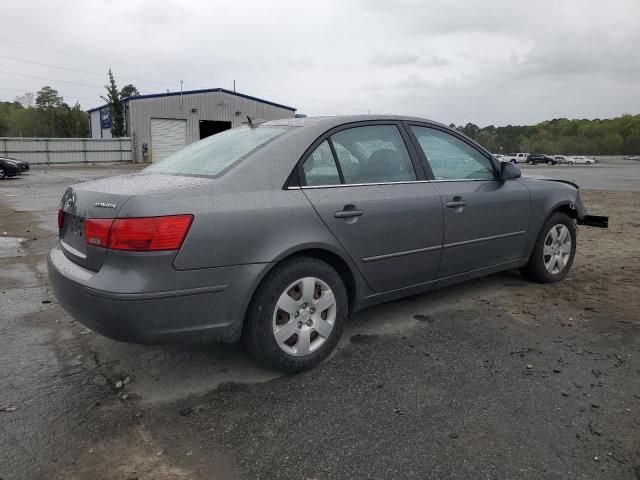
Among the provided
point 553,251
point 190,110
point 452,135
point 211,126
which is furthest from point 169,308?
point 211,126

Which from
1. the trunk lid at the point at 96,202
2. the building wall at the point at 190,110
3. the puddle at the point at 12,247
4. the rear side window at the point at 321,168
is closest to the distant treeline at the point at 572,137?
the building wall at the point at 190,110

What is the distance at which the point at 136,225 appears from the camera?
8.62 feet

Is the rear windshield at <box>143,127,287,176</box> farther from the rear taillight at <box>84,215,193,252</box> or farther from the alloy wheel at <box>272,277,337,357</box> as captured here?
the alloy wheel at <box>272,277,337,357</box>

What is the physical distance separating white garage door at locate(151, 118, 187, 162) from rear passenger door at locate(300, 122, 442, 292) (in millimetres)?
36968

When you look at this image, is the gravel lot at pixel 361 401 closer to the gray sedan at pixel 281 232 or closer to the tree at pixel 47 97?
Answer: the gray sedan at pixel 281 232

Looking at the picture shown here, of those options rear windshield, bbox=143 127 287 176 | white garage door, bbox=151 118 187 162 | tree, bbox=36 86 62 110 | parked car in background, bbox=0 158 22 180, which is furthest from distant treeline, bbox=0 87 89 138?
rear windshield, bbox=143 127 287 176

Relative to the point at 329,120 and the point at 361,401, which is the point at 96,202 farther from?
the point at 361,401

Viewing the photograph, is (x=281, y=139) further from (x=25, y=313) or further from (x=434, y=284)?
(x=25, y=313)

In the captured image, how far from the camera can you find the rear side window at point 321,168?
10.7 feet

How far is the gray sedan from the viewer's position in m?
2.68

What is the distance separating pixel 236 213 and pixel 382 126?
151cm

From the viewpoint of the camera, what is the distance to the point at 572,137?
98875mm

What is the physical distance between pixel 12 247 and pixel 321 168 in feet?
18.9

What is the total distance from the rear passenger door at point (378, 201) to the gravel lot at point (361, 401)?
1.84 ft
